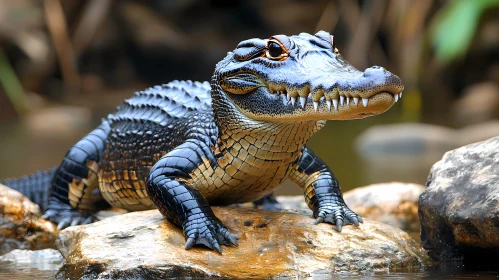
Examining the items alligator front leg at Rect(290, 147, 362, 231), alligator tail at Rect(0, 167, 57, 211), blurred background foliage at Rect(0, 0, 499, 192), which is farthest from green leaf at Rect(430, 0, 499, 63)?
alligator front leg at Rect(290, 147, 362, 231)

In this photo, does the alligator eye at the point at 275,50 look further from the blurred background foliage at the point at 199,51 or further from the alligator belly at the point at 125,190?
the blurred background foliage at the point at 199,51

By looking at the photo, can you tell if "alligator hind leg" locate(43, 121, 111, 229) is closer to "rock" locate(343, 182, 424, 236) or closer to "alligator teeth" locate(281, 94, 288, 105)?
"rock" locate(343, 182, 424, 236)

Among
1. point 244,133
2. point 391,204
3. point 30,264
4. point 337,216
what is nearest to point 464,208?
point 337,216

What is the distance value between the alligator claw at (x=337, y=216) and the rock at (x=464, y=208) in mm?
429

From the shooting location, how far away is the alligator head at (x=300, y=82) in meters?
3.79

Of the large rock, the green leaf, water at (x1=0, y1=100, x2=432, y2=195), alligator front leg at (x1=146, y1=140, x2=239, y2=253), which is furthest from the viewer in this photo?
the green leaf

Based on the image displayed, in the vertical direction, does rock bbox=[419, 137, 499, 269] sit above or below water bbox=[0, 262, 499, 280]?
above

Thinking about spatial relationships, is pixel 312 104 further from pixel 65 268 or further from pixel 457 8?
pixel 457 8

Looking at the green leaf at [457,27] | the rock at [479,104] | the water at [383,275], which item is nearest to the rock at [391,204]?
the water at [383,275]

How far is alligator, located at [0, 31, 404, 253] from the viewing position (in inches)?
157

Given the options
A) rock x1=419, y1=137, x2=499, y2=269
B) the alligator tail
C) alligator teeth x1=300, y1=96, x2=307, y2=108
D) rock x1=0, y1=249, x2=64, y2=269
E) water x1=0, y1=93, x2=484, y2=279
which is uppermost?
water x1=0, y1=93, x2=484, y2=279

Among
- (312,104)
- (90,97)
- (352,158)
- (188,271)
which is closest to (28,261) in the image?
(188,271)

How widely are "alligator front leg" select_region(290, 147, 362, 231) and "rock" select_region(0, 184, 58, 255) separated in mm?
1985

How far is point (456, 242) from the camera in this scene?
4.42 meters
